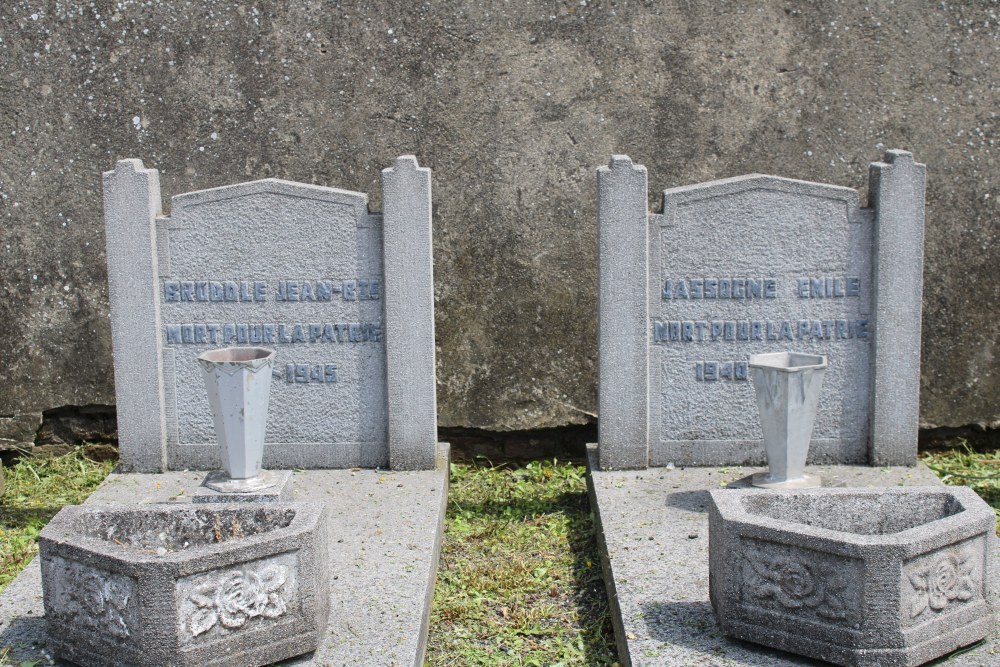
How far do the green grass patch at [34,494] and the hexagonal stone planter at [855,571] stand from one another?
331 centimetres

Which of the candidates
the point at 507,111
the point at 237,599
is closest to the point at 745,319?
the point at 507,111

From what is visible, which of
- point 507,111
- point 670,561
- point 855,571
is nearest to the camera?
point 855,571

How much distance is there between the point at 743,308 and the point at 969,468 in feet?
5.75

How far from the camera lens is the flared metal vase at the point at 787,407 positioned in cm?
503

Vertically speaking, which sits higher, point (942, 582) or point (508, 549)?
point (942, 582)

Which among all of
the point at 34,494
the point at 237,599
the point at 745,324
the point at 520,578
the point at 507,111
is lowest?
the point at 520,578

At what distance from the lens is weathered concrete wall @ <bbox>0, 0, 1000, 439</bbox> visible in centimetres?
638

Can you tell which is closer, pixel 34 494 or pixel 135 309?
pixel 135 309

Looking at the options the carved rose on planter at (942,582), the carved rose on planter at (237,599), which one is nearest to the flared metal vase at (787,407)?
the carved rose on planter at (942,582)

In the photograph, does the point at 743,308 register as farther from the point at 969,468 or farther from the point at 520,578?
the point at 520,578

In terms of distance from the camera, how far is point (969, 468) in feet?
20.6

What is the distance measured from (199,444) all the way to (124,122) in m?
2.02

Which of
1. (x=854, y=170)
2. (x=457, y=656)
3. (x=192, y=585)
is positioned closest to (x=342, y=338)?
(x=457, y=656)

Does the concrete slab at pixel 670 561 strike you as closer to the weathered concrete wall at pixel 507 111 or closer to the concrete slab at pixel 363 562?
the concrete slab at pixel 363 562
